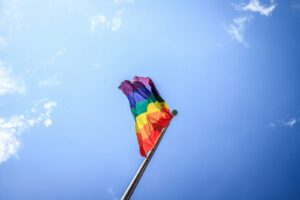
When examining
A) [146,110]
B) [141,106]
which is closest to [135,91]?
[141,106]

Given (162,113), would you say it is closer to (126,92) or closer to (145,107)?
(145,107)

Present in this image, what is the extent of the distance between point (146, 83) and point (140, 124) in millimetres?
1736

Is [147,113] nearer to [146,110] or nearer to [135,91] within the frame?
[146,110]

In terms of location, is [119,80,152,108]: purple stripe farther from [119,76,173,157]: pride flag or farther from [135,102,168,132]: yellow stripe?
[135,102,168,132]: yellow stripe

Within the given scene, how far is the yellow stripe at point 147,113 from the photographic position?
10.5 metres

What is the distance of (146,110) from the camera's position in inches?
423

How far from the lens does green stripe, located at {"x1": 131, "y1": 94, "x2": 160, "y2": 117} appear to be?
10820mm

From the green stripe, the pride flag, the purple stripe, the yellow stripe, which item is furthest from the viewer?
the purple stripe

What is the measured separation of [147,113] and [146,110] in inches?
6.1

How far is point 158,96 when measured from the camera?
34.9ft

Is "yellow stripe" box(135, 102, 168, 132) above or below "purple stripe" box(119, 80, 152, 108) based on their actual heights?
below

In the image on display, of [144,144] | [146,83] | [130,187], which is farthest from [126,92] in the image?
[130,187]

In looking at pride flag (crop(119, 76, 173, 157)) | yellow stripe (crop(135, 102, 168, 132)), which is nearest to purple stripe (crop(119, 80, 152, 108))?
pride flag (crop(119, 76, 173, 157))

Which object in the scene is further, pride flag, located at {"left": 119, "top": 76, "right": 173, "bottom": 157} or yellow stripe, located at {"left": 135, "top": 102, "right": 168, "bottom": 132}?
yellow stripe, located at {"left": 135, "top": 102, "right": 168, "bottom": 132}
